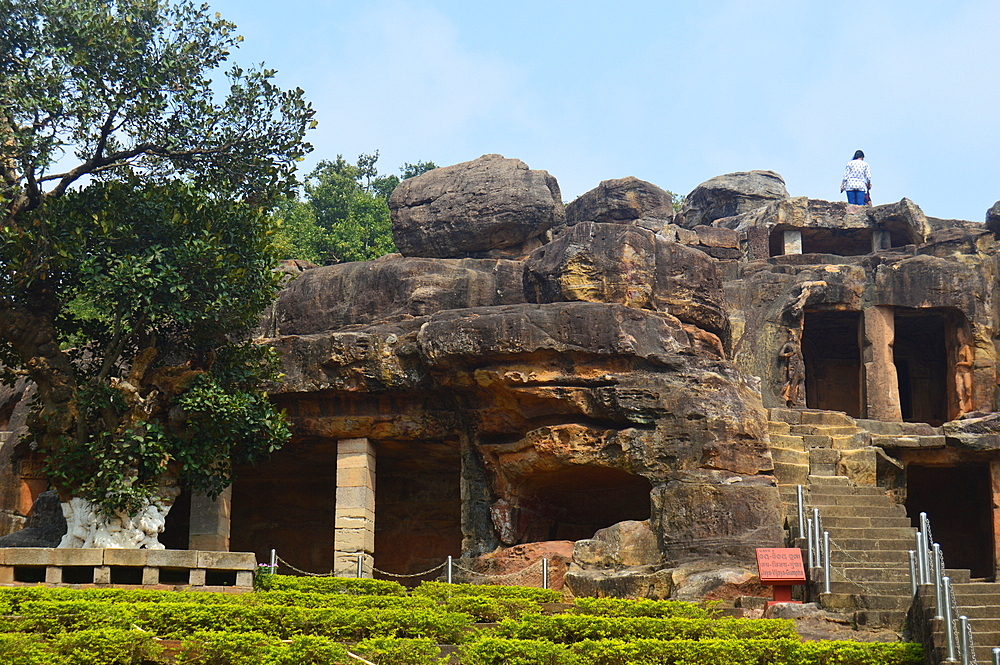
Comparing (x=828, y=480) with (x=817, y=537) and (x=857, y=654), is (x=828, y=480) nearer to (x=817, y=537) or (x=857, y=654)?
(x=817, y=537)

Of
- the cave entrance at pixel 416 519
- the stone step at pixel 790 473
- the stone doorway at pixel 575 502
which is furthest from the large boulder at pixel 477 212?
the stone step at pixel 790 473

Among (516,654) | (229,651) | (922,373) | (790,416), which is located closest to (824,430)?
(790,416)

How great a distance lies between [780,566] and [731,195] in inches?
820

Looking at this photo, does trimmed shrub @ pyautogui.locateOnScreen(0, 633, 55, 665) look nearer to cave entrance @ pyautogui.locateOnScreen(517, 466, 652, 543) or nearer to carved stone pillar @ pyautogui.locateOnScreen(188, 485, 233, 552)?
cave entrance @ pyautogui.locateOnScreen(517, 466, 652, 543)

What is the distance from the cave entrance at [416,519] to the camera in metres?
24.5

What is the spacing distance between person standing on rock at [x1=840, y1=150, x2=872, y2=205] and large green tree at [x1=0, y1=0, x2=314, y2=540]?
1741 centimetres

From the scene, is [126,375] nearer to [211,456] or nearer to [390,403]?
[211,456]

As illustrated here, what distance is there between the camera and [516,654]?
10.0m

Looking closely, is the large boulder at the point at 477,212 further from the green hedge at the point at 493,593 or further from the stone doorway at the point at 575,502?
the green hedge at the point at 493,593

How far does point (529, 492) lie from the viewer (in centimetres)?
2005

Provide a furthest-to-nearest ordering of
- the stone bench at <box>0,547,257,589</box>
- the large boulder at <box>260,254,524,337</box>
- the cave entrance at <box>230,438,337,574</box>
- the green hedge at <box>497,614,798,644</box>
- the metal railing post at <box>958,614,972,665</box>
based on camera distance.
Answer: the cave entrance at <box>230,438,337,574</box> → the large boulder at <box>260,254,524,337</box> → the stone bench at <box>0,547,257,589</box> → the green hedge at <box>497,614,798,644</box> → the metal railing post at <box>958,614,972,665</box>

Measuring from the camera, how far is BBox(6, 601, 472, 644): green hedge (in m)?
10.9

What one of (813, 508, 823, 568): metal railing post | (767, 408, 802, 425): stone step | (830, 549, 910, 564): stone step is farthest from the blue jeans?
(813, 508, 823, 568): metal railing post

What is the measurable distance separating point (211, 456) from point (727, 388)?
322 inches
